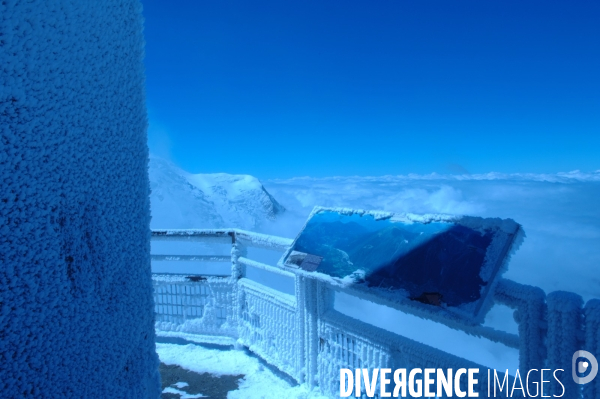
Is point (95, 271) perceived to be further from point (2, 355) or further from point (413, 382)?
point (413, 382)

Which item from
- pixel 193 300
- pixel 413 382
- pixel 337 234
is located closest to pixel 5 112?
pixel 337 234

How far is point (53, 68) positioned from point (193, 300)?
11.2ft

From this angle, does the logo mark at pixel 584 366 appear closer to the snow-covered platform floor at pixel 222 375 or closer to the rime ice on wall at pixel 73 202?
the rime ice on wall at pixel 73 202

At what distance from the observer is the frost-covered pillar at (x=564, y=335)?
1.39m

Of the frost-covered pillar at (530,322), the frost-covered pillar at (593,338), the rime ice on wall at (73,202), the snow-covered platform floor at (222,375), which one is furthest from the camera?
the snow-covered platform floor at (222,375)

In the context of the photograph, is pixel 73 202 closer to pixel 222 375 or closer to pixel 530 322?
pixel 530 322

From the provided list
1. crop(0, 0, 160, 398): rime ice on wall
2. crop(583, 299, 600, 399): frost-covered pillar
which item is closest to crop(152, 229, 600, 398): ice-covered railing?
crop(583, 299, 600, 399): frost-covered pillar

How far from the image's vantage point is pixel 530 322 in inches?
59.6

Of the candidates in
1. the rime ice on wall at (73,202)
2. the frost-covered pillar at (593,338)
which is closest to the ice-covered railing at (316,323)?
the frost-covered pillar at (593,338)

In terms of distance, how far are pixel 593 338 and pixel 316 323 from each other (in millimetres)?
1818

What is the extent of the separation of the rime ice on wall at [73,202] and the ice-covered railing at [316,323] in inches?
50.1

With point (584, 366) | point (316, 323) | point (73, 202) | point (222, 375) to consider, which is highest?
point (73, 202)

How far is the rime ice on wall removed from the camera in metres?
0.89

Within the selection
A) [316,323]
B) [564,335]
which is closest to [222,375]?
[316,323]
